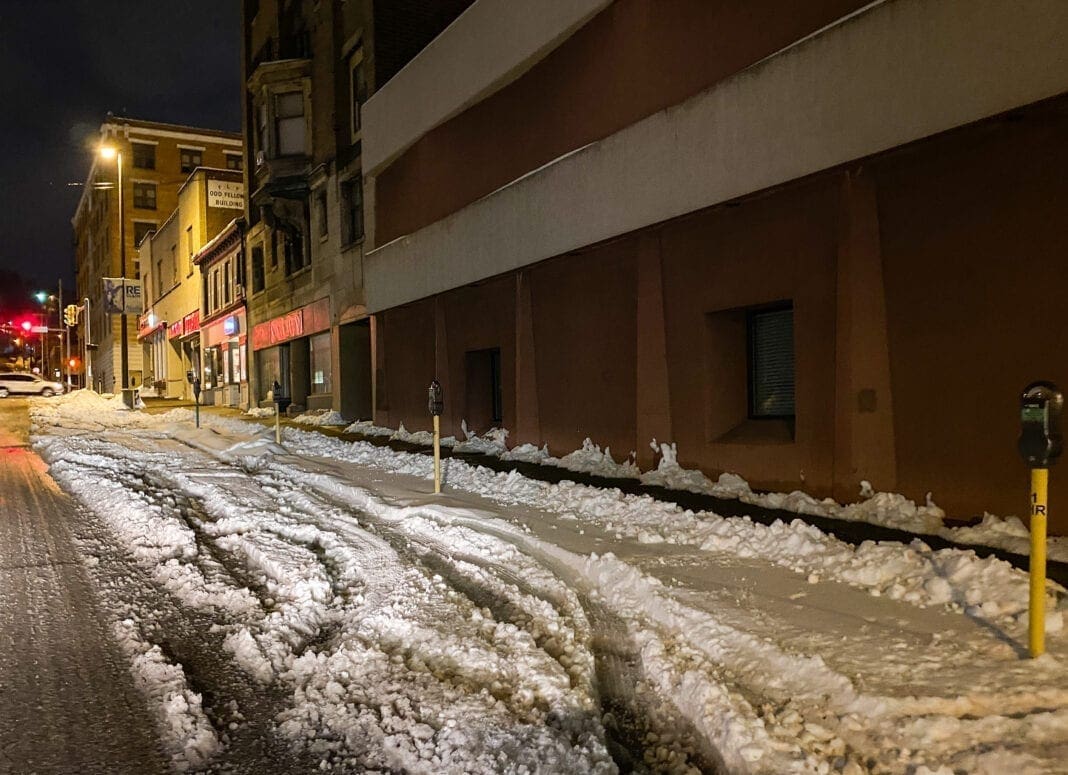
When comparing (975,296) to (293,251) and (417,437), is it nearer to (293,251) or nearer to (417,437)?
(417,437)

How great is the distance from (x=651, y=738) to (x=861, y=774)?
0.97m

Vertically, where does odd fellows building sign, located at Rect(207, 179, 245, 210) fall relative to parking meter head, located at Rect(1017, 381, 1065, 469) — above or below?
above

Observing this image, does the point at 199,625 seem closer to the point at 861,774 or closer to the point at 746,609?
the point at 746,609

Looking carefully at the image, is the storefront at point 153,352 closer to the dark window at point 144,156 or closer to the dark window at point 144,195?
the dark window at point 144,195

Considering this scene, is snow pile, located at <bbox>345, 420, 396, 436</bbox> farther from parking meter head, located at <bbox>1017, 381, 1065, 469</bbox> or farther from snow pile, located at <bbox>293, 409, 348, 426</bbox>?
parking meter head, located at <bbox>1017, 381, 1065, 469</bbox>

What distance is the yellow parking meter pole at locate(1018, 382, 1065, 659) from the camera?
382 centimetres

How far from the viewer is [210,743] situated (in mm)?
3566

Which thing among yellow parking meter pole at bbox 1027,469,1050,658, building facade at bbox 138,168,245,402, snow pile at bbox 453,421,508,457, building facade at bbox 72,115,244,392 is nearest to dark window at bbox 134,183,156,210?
building facade at bbox 72,115,244,392

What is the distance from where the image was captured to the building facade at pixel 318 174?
19.6m

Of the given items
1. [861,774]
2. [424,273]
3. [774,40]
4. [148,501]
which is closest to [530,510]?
[148,501]

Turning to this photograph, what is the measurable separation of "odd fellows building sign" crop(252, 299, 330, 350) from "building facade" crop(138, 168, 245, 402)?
308 centimetres

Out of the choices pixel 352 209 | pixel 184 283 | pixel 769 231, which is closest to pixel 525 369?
pixel 769 231

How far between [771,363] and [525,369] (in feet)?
16.2

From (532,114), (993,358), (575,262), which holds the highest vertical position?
(532,114)
